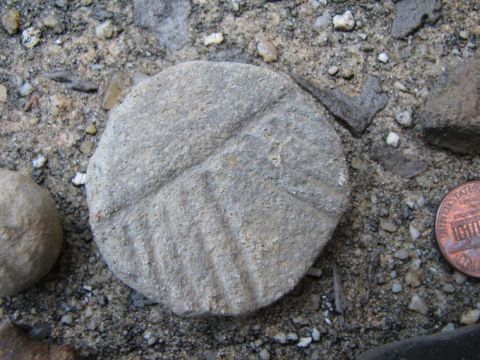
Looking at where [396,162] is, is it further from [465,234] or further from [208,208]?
[208,208]

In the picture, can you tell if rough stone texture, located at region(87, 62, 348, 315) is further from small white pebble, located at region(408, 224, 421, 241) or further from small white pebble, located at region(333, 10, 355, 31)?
small white pebble, located at region(333, 10, 355, 31)

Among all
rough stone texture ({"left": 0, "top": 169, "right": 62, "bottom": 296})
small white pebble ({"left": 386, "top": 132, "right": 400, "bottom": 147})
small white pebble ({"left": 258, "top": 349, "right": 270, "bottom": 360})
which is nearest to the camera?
rough stone texture ({"left": 0, "top": 169, "right": 62, "bottom": 296})

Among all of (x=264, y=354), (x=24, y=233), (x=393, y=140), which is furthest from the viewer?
(x=393, y=140)

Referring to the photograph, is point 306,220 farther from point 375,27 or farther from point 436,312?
point 375,27

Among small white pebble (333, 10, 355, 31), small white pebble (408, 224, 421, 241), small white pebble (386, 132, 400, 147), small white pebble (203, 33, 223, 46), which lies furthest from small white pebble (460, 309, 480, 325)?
small white pebble (203, 33, 223, 46)

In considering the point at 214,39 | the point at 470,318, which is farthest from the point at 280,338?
the point at 214,39

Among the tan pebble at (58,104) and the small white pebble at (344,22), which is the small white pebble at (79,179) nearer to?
the tan pebble at (58,104)
